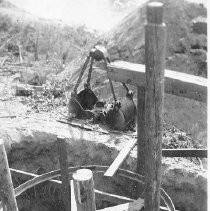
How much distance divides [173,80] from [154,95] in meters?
0.46

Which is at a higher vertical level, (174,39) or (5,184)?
(174,39)

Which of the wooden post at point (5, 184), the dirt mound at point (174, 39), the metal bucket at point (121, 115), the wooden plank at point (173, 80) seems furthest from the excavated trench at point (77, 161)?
the dirt mound at point (174, 39)

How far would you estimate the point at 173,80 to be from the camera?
378cm

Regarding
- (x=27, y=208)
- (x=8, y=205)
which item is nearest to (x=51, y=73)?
(x=27, y=208)

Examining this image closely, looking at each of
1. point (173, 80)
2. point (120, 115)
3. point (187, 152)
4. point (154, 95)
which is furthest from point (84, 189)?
point (120, 115)

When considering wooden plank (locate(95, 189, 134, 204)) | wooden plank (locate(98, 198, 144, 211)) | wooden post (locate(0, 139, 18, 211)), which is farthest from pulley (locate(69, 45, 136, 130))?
wooden post (locate(0, 139, 18, 211))

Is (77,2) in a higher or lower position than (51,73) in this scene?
higher

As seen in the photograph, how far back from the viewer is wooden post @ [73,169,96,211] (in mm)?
3619

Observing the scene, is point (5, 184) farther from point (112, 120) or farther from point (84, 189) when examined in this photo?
point (112, 120)

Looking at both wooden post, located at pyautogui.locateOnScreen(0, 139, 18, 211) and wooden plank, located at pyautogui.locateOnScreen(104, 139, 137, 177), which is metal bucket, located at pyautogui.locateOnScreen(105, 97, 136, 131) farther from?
wooden post, located at pyautogui.locateOnScreen(0, 139, 18, 211)

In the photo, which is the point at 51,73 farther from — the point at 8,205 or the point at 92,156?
the point at 8,205

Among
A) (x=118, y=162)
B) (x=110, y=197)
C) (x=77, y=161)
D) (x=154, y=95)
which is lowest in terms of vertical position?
(x=110, y=197)

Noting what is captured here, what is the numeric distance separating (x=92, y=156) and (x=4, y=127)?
1.68 meters

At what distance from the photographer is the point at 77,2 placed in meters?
19.3
